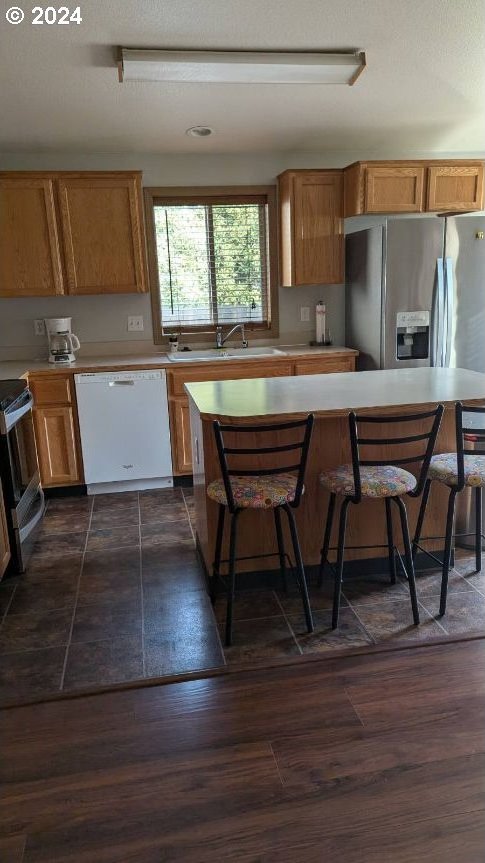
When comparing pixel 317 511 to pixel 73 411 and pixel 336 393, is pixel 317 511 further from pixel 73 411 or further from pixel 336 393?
pixel 73 411

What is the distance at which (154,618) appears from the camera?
2.56m

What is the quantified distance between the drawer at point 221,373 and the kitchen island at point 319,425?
3.38 ft

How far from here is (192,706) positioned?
2004 millimetres

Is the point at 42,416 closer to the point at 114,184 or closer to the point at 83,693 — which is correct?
the point at 114,184

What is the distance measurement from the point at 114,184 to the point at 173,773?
3.57 metres

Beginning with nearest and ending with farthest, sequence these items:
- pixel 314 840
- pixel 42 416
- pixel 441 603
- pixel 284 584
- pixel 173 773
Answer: pixel 314 840 < pixel 173 773 < pixel 441 603 < pixel 284 584 < pixel 42 416

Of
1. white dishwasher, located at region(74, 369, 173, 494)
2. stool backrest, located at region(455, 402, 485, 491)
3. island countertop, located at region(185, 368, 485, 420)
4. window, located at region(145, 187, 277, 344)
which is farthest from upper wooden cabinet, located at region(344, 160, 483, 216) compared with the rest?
stool backrest, located at region(455, 402, 485, 491)

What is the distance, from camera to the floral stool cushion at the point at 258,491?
7.51ft

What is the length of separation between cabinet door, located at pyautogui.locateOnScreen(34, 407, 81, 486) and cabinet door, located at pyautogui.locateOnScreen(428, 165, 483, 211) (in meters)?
3.00

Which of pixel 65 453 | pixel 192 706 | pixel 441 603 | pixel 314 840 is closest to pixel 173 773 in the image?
pixel 192 706

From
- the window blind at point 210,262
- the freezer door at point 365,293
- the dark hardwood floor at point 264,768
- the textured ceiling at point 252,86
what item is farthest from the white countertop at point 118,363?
the dark hardwood floor at point 264,768

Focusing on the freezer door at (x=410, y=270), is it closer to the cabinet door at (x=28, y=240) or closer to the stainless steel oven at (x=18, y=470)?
the cabinet door at (x=28, y=240)

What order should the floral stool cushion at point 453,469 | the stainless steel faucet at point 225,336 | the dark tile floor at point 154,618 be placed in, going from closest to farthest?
the dark tile floor at point 154,618 < the floral stool cushion at point 453,469 < the stainless steel faucet at point 225,336

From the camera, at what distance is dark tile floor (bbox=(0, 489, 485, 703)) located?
224 centimetres
